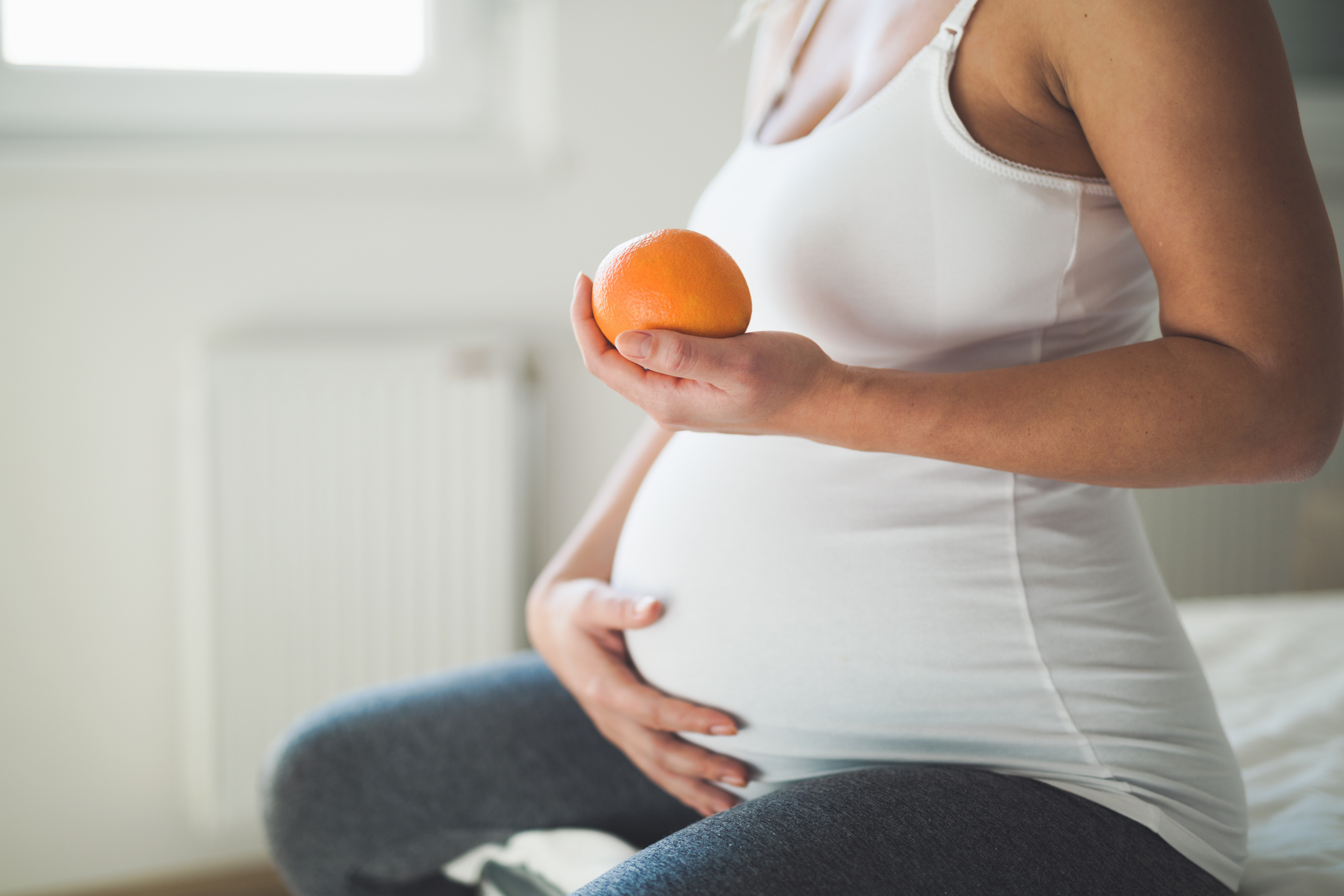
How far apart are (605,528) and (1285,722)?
2.25 feet

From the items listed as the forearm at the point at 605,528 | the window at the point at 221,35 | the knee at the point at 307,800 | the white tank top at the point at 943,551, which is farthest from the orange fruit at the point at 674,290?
the window at the point at 221,35

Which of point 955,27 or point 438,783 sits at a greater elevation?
point 955,27

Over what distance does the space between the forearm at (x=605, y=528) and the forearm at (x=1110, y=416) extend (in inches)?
14.8

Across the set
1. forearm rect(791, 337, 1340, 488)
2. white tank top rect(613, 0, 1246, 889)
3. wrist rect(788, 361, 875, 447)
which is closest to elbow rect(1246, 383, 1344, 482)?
forearm rect(791, 337, 1340, 488)

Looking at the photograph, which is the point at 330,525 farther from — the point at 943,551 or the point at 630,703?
the point at 943,551

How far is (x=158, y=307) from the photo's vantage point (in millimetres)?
1406

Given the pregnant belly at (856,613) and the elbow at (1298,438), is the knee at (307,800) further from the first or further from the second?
the elbow at (1298,438)

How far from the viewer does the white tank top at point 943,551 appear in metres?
0.60

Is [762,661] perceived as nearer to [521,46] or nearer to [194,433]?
[194,433]

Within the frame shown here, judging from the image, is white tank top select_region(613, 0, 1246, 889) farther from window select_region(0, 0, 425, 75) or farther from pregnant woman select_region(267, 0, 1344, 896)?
window select_region(0, 0, 425, 75)

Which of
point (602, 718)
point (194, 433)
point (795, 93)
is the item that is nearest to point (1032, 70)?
point (795, 93)

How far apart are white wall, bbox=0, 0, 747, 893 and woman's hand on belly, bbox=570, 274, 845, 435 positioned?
101 centimetres

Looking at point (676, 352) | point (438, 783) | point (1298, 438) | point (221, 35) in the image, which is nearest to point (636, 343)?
point (676, 352)

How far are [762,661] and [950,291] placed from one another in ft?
0.89
